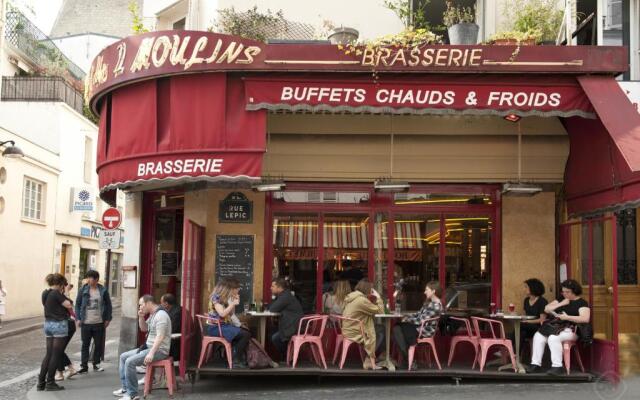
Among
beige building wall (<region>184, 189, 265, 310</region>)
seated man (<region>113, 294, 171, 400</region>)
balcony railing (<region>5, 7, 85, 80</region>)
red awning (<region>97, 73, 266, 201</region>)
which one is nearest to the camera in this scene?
seated man (<region>113, 294, 171, 400</region>)

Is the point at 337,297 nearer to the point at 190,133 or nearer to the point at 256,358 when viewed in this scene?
the point at 256,358

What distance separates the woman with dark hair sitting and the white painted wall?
3150 centimetres

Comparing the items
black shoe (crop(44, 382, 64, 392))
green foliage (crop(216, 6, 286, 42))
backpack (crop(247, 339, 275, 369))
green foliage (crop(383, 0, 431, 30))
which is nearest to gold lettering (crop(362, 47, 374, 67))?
green foliage (crop(383, 0, 431, 30))

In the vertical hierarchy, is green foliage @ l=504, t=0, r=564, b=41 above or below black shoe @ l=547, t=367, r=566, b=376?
above

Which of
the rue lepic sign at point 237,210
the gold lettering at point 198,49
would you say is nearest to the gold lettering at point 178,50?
the gold lettering at point 198,49

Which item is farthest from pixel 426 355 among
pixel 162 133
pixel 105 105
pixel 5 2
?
pixel 5 2

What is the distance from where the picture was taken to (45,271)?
24.5 metres

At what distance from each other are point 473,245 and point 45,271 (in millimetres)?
18201

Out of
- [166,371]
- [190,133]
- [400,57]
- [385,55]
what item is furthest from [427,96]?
[166,371]

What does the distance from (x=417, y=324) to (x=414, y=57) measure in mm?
3836

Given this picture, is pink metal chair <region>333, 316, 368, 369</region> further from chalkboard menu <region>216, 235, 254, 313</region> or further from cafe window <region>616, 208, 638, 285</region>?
cafe window <region>616, 208, 638, 285</region>

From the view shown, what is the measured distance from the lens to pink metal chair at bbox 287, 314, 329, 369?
9.91 m

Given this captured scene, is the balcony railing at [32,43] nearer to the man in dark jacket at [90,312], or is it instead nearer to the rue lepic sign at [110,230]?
the rue lepic sign at [110,230]

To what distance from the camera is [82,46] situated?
36.9 m
